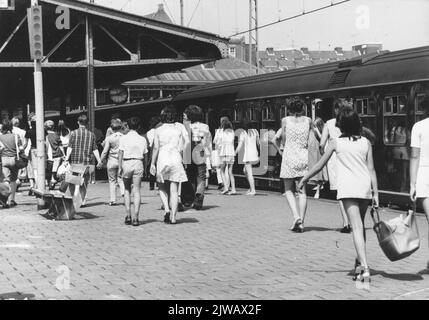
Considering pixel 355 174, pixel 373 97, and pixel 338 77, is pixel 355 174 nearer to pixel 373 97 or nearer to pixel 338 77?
pixel 373 97

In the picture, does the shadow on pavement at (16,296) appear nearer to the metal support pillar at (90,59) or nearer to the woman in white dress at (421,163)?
the woman in white dress at (421,163)

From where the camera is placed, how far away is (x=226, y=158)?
1841 cm

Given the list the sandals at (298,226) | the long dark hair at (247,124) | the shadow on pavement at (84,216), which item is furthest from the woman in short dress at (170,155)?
the long dark hair at (247,124)

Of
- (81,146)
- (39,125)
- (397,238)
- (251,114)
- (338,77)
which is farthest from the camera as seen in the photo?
(251,114)

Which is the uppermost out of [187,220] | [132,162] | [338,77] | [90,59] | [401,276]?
[90,59]

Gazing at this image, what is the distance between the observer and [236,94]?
74.2 ft

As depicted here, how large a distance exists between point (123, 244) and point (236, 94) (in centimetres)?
1253

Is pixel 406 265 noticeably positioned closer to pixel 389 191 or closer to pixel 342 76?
pixel 389 191

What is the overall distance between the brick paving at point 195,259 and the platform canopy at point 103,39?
933 cm

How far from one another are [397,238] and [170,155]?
5485 mm

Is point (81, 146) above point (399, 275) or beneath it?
above

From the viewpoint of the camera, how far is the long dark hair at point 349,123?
25.9 ft

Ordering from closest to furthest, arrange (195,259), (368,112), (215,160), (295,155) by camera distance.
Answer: (195,259) → (295,155) → (368,112) → (215,160)

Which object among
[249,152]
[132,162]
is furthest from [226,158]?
[132,162]
